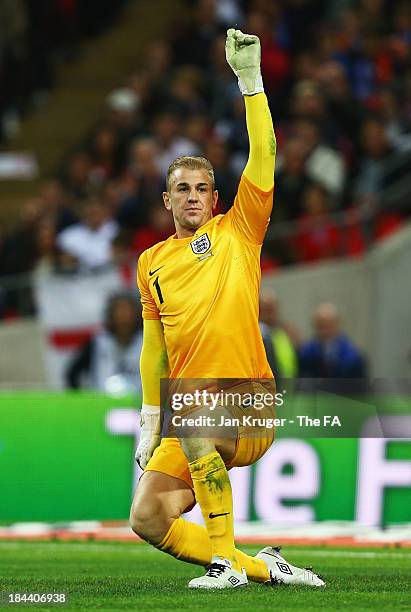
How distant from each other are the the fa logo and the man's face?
86 millimetres

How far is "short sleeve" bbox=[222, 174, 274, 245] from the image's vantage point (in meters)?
7.46

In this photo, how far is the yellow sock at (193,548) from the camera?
7.48 metres

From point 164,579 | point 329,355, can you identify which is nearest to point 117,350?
point 329,355

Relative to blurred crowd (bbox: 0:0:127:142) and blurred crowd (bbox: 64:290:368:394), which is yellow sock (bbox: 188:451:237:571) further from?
blurred crowd (bbox: 0:0:127:142)

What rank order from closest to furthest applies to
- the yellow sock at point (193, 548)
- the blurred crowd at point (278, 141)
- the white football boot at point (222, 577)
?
the white football boot at point (222, 577) < the yellow sock at point (193, 548) < the blurred crowd at point (278, 141)

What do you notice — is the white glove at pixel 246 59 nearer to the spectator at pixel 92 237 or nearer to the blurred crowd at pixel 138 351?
the blurred crowd at pixel 138 351

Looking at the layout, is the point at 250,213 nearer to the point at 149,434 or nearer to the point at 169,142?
the point at 149,434

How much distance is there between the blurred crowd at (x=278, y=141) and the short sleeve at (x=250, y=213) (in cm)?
779

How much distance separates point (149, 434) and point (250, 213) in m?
1.27

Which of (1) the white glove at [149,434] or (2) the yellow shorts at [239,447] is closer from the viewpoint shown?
(2) the yellow shorts at [239,447]

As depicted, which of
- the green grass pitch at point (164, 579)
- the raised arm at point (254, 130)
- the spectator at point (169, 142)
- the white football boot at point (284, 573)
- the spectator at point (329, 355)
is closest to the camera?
the green grass pitch at point (164, 579)

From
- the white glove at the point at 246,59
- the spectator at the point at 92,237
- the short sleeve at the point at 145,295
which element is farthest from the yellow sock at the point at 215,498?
the spectator at the point at 92,237

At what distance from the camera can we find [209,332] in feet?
24.2

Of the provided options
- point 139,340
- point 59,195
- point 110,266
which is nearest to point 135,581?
point 139,340
